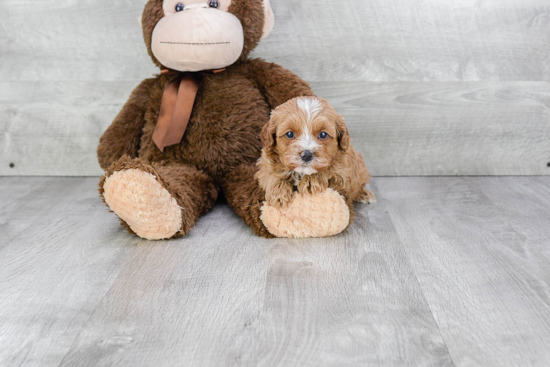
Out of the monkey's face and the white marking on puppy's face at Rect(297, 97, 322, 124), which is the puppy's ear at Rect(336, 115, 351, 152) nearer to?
the white marking on puppy's face at Rect(297, 97, 322, 124)

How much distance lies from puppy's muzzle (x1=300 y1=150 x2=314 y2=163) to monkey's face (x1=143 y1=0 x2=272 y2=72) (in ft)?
1.26

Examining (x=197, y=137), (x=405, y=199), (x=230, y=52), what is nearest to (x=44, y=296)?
(x=197, y=137)

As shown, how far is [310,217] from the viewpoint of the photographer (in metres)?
1.20

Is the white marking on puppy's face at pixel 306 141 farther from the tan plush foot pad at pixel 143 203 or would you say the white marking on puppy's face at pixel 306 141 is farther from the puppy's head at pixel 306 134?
the tan plush foot pad at pixel 143 203

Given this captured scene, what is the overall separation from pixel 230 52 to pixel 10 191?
2.64 ft

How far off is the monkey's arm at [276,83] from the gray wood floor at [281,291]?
0.33 metres

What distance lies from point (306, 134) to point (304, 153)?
0.04 metres

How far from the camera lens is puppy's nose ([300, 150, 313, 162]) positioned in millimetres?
1108

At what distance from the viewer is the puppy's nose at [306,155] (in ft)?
3.64

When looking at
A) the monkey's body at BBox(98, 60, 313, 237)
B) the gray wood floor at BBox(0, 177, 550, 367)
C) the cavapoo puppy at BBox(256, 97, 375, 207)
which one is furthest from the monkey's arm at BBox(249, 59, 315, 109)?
the gray wood floor at BBox(0, 177, 550, 367)

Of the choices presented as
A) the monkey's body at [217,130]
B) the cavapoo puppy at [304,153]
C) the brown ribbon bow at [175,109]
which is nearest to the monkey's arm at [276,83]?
the monkey's body at [217,130]

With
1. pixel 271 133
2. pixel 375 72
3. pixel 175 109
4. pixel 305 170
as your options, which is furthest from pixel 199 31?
pixel 375 72

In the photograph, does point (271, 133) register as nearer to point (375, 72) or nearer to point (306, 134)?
point (306, 134)

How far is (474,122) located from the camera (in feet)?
5.63
